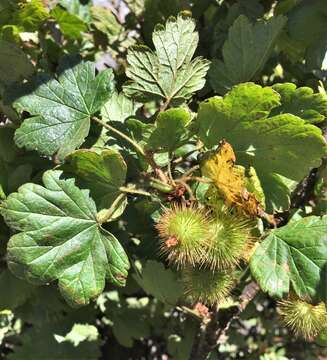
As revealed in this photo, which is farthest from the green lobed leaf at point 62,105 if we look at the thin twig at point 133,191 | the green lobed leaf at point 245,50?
the green lobed leaf at point 245,50

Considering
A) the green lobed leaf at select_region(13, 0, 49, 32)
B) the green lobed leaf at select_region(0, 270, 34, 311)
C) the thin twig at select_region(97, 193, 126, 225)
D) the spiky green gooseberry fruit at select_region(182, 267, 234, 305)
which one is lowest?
the green lobed leaf at select_region(0, 270, 34, 311)

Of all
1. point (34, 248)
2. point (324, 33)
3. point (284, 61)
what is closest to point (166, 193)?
point (34, 248)

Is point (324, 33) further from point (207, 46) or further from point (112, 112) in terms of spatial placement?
point (112, 112)

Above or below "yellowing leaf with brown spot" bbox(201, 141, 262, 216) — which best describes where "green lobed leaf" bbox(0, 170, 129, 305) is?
below

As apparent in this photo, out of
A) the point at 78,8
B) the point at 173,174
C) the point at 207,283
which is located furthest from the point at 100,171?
the point at 78,8

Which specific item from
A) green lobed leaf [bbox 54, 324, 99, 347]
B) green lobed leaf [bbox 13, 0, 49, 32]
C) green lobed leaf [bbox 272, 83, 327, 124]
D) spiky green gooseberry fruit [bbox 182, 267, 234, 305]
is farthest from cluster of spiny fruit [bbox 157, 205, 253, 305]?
green lobed leaf [bbox 54, 324, 99, 347]

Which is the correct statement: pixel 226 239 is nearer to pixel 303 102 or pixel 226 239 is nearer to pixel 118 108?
pixel 303 102

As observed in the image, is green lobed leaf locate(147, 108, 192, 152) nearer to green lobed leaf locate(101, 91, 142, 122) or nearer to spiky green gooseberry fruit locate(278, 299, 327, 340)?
green lobed leaf locate(101, 91, 142, 122)

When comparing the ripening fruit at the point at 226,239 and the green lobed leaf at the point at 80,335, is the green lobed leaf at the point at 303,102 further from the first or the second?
the green lobed leaf at the point at 80,335
